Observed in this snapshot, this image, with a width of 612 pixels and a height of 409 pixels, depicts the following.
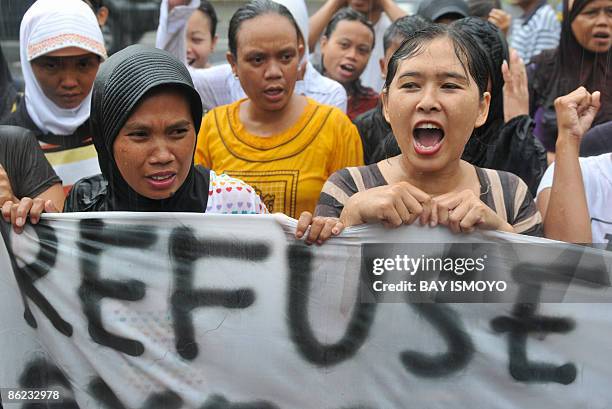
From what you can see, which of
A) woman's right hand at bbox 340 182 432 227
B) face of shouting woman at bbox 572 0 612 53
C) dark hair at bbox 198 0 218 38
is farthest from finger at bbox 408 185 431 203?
dark hair at bbox 198 0 218 38

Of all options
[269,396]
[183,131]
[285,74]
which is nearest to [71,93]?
[285,74]

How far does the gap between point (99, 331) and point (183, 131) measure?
641 millimetres

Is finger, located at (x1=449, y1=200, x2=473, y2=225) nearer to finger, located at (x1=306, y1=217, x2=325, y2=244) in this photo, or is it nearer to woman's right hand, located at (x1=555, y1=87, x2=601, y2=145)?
finger, located at (x1=306, y1=217, x2=325, y2=244)

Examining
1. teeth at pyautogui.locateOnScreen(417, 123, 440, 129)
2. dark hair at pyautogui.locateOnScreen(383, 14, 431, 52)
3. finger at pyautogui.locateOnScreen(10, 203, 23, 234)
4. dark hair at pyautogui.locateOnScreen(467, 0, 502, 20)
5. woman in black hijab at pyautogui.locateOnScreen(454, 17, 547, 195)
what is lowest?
finger at pyautogui.locateOnScreen(10, 203, 23, 234)

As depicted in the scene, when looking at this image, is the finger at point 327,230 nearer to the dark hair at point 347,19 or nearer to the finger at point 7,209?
the finger at point 7,209

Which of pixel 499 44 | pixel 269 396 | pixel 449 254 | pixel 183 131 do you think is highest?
pixel 499 44

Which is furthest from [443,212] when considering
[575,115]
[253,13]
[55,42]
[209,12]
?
[209,12]

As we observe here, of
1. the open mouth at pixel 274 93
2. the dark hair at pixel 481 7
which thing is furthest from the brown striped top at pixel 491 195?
the dark hair at pixel 481 7

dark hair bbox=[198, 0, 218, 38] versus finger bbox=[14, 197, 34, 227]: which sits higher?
dark hair bbox=[198, 0, 218, 38]

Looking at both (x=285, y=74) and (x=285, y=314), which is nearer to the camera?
(x=285, y=314)

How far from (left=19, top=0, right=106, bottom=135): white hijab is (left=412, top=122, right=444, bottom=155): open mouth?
1594 millimetres

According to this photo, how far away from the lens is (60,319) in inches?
119

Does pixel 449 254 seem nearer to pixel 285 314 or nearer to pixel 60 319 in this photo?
pixel 285 314

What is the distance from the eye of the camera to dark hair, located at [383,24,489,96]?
3.17 meters
